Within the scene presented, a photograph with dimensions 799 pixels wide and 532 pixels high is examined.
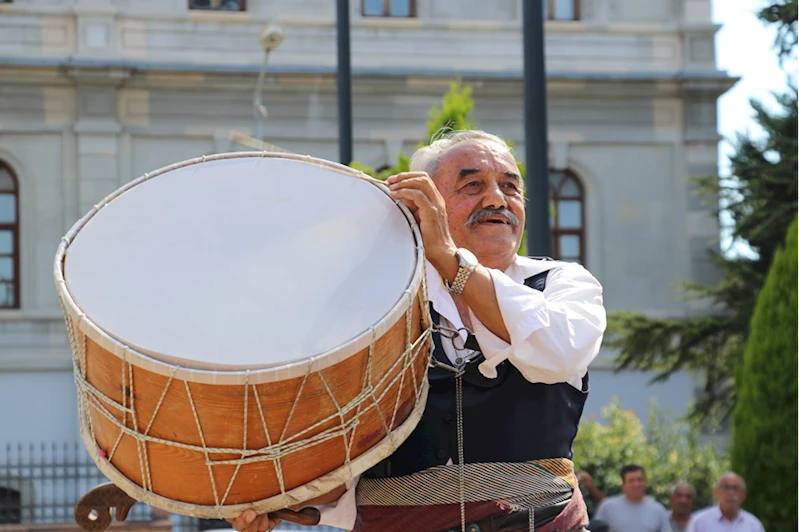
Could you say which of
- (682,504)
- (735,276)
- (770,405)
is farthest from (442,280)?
(735,276)

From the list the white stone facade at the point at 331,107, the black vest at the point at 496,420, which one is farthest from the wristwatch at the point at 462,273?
the white stone facade at the point at 331,107

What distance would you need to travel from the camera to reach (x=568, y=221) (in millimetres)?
19312

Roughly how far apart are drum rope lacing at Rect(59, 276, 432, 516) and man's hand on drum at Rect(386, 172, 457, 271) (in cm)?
9

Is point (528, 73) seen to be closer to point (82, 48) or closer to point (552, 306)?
point (552, 306)

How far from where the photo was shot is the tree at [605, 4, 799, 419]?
15.4m

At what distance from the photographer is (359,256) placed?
2826mm

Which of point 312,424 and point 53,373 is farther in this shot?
point 53,373

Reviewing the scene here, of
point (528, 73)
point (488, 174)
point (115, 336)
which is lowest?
point (115, 336)

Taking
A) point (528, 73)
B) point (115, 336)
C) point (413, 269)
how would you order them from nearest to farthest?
1. point (115, 336)
2. point (413, 269)
3. point (528, 73)

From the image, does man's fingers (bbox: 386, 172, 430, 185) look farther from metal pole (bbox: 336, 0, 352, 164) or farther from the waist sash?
metal pole (bbox: 336, 0, 352, 164)

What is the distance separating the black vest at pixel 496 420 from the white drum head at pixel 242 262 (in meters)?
0.38

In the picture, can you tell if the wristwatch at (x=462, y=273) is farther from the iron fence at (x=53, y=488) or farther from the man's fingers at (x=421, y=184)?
the iron fence at (x=53, y=488)

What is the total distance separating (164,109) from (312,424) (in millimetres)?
16368

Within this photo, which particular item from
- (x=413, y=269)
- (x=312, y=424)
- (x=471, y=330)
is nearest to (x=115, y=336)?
(x=312, y=424)
